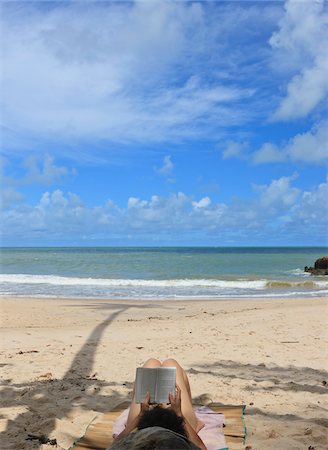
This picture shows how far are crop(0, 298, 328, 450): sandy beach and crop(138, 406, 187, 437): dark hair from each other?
1.29m

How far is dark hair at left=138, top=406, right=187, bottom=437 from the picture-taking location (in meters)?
2.80

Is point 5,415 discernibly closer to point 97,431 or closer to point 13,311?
point 97,431

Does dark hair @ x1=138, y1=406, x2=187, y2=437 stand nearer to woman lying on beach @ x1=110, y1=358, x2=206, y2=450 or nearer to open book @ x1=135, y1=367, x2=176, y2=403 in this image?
woman lying on beach @ x1=110, y1=358, x2=206, y2=450

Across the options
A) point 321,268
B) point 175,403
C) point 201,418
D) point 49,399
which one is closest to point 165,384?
point 175,403

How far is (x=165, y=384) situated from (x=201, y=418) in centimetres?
134

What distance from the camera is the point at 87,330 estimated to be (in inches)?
374

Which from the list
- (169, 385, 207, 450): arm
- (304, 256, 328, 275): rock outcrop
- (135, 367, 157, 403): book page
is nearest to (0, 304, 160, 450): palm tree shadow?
(135, 367, 157, 403): book page

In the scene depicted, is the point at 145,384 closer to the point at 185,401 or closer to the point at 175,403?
the point at 175,403

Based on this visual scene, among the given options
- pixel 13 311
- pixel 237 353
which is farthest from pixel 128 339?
pixel 13 311

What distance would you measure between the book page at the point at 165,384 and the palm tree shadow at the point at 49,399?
1367mm

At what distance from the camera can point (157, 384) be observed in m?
3.17

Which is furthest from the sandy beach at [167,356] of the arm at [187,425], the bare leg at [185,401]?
the arm at [187,425]

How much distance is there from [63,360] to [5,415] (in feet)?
7.41

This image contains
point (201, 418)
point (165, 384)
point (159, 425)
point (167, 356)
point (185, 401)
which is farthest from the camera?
point (167, 356)
